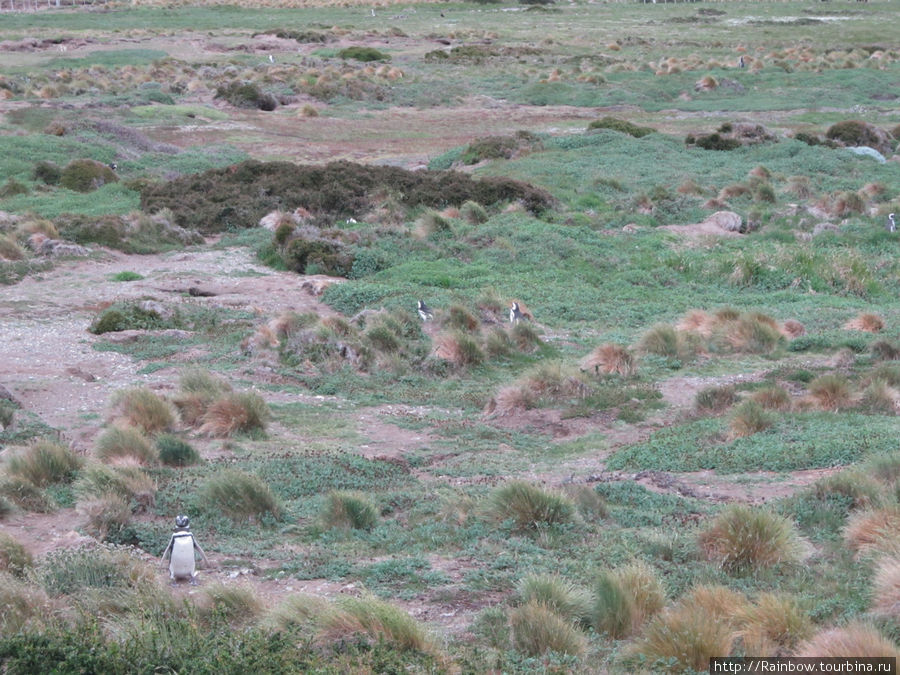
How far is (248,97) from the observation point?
42062mm

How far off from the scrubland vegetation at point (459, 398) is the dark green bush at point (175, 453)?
0.20ft

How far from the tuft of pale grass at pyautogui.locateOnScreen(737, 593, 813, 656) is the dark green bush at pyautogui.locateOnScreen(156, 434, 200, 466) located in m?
6.21

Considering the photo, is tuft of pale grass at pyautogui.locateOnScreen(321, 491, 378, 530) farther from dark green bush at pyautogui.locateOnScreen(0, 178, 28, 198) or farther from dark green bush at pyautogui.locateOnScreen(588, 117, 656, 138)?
dark green bush at pyautogui.locateOnScreen(588, 117, 656, 138)

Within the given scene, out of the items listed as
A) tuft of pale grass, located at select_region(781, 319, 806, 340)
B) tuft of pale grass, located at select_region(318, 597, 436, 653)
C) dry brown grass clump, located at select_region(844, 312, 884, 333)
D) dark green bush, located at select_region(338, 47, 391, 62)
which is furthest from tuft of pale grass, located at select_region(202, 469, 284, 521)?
dark green bush, located at select_region(338, 47, 391, 62)

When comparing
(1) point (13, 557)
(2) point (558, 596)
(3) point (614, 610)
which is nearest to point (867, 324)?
(3) point (614, 610)

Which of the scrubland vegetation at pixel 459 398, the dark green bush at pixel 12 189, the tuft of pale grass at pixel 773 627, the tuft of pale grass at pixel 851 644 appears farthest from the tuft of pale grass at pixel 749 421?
the dark green bush at pixel 12 189

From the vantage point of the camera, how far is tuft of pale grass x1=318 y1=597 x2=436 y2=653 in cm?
588

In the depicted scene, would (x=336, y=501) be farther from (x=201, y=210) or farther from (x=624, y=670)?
(x=201, y=210)

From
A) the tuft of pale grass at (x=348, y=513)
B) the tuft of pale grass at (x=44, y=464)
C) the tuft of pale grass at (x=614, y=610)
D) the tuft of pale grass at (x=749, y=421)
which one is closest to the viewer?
the tuft of pale grass at (x=614, y=610)

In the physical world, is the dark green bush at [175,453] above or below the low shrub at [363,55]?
below

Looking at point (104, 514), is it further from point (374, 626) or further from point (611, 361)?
point (611, 361)

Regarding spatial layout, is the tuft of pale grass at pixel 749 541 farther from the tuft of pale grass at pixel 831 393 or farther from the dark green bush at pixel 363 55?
the dark green bush at pixel 363 55

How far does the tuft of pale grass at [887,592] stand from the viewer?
6.04m

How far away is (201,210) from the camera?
2384cm
